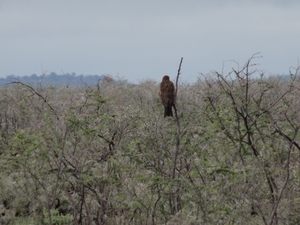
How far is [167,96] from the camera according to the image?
26.7ft

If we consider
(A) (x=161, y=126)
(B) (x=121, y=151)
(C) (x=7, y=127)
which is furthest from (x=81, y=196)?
(C) (x=7, y=127)

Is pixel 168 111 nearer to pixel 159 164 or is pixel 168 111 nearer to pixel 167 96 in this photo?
pixel 167 96

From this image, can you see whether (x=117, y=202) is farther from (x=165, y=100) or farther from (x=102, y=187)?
(x=165, y=100)

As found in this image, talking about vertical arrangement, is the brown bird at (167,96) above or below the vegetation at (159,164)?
above

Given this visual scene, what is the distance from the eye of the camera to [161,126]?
6785mm

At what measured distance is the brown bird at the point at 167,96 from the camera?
794 centimetres

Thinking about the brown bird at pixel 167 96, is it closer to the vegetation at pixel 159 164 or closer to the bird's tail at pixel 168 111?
the bird's tail at pixel 168 111

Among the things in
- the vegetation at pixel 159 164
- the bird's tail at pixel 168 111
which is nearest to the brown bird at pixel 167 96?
the bird's tail at pixel 168 111

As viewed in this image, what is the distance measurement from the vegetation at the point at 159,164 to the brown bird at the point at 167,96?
78 centimetres

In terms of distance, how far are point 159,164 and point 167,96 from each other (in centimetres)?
179

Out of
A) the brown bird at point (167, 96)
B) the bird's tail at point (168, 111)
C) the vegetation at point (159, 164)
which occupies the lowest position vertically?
the vegetation at point (159, 164)

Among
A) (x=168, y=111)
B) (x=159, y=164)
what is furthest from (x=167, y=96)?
(x=159, y=164)

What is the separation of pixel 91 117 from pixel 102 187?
0.70m

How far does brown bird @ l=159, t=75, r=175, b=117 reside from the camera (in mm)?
7939
